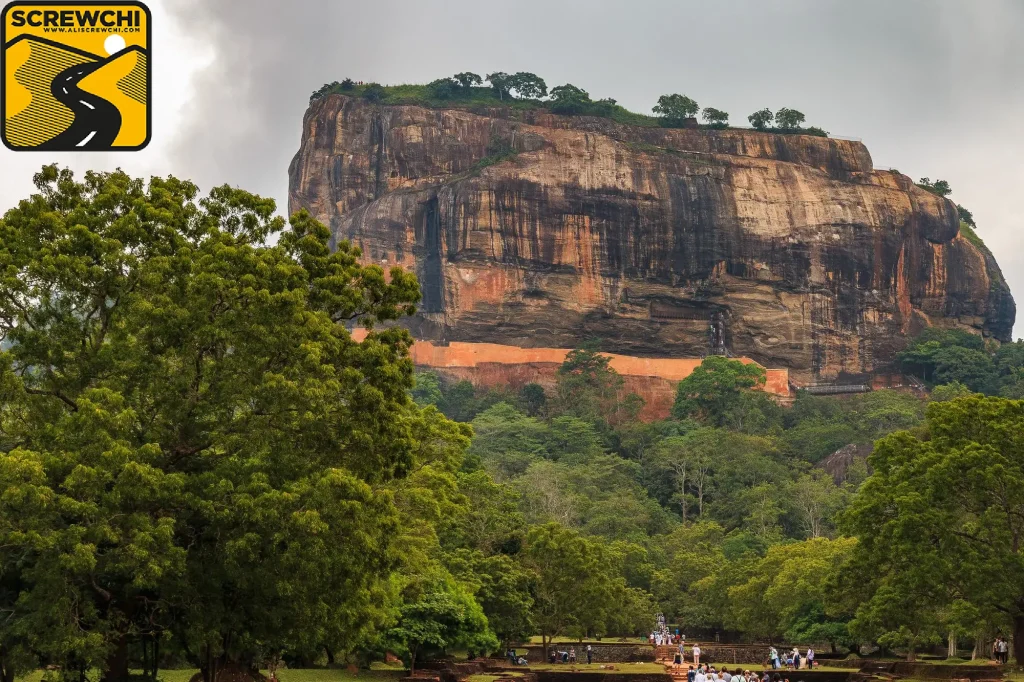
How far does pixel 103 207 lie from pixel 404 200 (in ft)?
278

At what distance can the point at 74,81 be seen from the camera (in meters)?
15.9

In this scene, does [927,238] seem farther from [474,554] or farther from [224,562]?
[224,562]

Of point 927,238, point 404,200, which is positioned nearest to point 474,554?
point 404,200

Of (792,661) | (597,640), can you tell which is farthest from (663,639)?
(792,661)

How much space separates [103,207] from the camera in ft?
72.4

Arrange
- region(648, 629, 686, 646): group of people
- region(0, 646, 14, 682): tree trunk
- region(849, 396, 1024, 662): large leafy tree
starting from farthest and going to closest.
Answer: region(648, 629, 686, 646): group of people < region(849, 396, 1024, 662): large leafy tree < region(0, 646, 14, 682): tree trunk

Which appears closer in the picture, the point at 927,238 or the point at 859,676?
the point at 859,676

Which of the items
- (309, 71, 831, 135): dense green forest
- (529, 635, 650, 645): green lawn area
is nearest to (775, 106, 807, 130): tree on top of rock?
(309, 71, 831, 135): dense green forest

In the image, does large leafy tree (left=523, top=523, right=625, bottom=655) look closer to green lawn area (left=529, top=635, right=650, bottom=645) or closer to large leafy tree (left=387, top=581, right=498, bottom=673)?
green lawn area (left=529, top=635, right=650, bottom=645)

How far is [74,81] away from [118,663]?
34.8ft

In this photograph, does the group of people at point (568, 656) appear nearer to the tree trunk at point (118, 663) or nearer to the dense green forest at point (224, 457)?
the dense green forest at point (224, 457)

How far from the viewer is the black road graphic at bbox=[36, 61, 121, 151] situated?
1586cm

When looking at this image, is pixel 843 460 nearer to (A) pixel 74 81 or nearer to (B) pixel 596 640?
(B) pixel 596 640

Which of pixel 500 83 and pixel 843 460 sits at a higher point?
pixel 500 83
